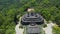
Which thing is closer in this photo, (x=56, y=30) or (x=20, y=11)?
(x=56, y=30)

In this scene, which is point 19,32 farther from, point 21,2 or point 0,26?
point 21,2

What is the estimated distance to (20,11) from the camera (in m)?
20.3

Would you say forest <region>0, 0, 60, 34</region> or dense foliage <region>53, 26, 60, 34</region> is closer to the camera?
dense foliage <region>53, 26, 60, 34</region>

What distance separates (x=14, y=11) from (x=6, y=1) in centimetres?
431

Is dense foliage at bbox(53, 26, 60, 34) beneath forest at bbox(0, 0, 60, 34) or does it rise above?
beneath

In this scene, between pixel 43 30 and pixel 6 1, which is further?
pixel 6 1

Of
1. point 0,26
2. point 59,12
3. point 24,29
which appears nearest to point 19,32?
point 24,29

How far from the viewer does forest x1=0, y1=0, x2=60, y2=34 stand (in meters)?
16.6

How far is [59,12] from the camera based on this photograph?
1922 centimetres

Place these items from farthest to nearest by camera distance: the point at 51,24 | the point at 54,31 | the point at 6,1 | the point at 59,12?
the point at 6,1, the point at 59,12, the point at 51,24, the point at 54,31

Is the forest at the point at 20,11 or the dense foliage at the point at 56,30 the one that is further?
the forest at the point at 20,11

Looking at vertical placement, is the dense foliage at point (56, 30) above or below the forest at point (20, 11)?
below

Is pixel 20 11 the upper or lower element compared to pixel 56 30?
upper

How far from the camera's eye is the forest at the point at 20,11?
16.6m
